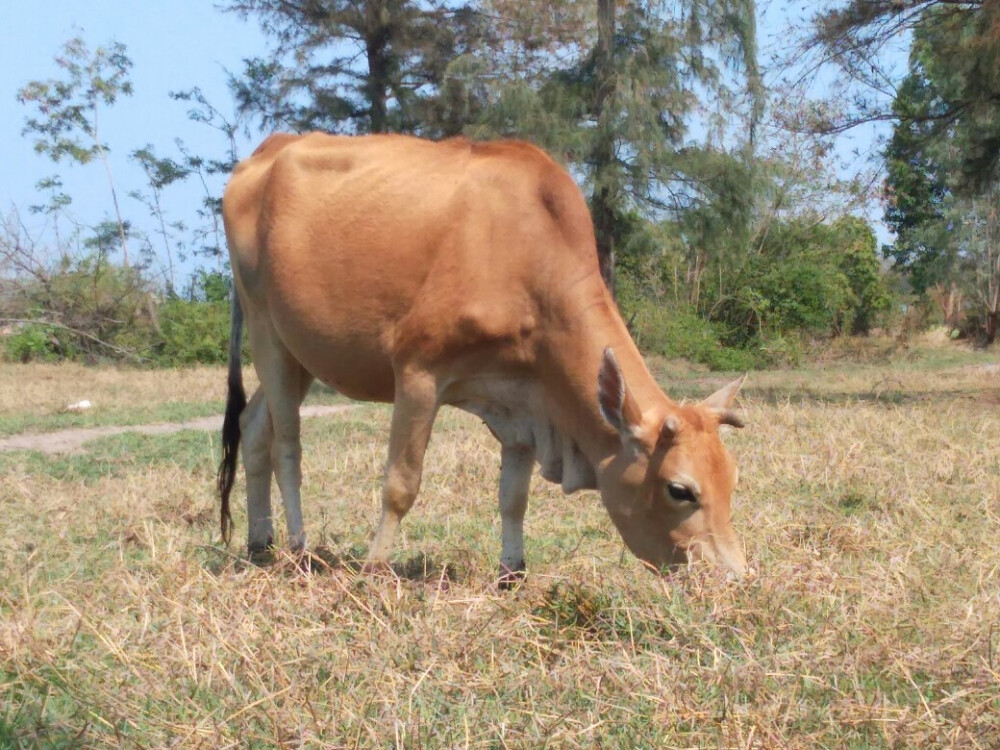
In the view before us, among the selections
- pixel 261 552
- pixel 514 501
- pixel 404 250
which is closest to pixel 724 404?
pixel 514 501

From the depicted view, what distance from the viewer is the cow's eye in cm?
425

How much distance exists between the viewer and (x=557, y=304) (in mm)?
4719

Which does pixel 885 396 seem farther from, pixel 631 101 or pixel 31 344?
pixel 31 344

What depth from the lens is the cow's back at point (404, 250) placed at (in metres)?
4.78

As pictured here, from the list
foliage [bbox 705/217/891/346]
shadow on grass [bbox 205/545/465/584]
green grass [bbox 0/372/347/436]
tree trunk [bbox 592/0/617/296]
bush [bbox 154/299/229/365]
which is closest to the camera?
shadow on grass [bbox 205/545/465/584]

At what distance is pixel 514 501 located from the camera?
517 centimetres

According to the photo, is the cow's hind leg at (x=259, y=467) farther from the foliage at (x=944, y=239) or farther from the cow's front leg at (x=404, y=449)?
the foliage at (x=944, y=239)

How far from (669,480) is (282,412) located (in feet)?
7.43

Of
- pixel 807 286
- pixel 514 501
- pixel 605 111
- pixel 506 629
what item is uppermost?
pixel 605 111

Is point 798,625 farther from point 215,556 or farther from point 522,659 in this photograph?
point 215,556

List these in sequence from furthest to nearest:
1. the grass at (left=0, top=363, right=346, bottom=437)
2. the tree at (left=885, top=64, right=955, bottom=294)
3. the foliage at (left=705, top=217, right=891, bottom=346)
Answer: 1. the tree at (left=885, top=64, right=955, bottom=294)
2. the foliage at (left=705, top=217, right=891, bottom=346)
3. the grass at (left=0, top=363, right=346, bottom=437)

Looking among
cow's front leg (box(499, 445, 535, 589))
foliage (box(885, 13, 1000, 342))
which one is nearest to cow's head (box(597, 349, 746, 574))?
cow's front leg (box(499, 445, 535, 589))

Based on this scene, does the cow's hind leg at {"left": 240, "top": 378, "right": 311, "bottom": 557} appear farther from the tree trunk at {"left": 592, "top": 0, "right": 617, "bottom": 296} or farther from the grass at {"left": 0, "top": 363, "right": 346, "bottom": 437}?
the tree trunk at {"left": 592, "top": 0, "right": 617, "bottom": 296}

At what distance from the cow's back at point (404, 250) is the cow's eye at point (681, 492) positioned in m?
0.92
